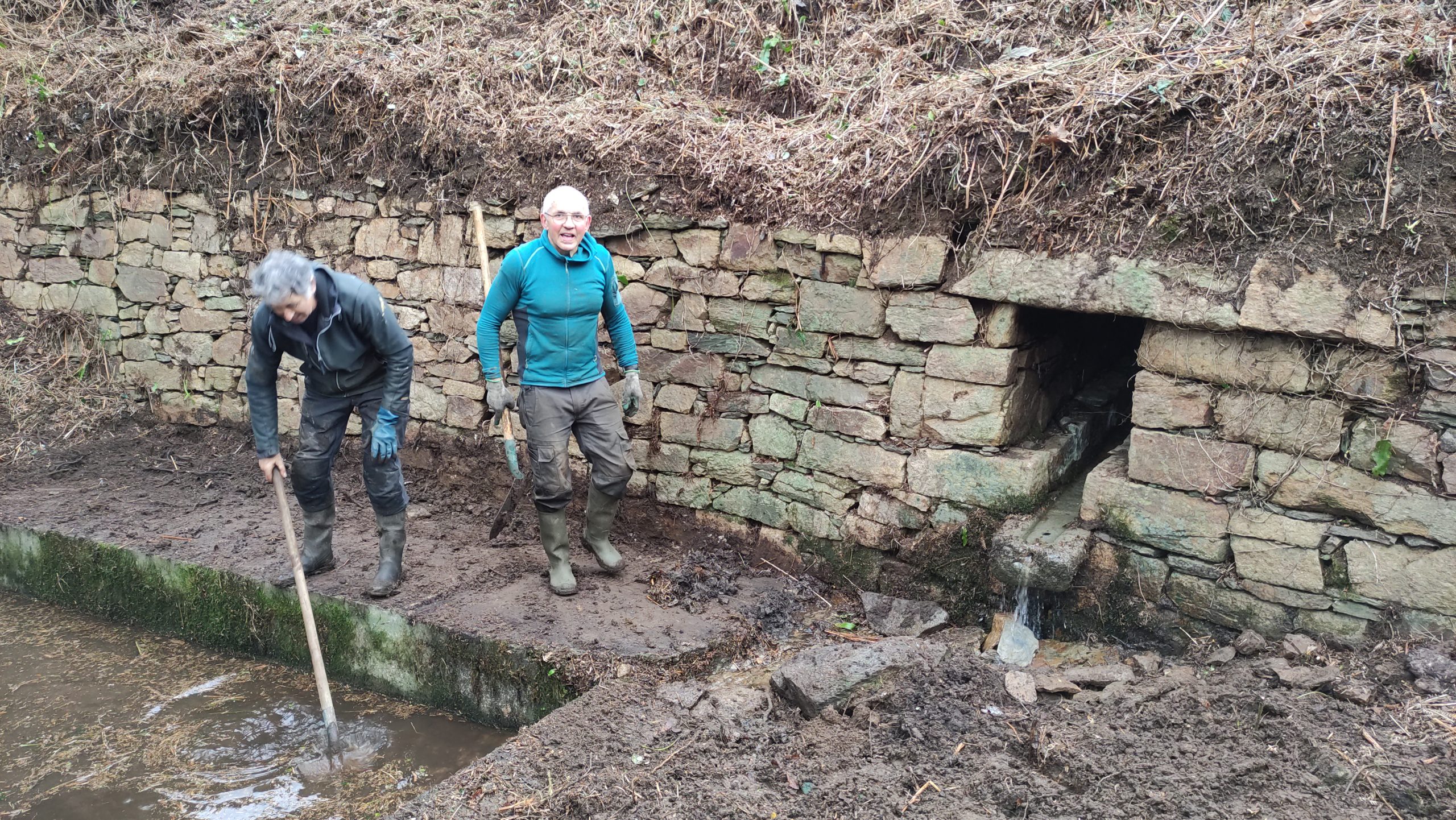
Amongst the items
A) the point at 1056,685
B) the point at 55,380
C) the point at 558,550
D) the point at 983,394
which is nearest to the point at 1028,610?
the point at 1056,685

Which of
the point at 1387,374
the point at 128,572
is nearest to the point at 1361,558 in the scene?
the point at 1387,374

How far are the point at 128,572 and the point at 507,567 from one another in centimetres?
221

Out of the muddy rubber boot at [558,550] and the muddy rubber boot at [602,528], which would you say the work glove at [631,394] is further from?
the muddy rubber boot at [558,550]

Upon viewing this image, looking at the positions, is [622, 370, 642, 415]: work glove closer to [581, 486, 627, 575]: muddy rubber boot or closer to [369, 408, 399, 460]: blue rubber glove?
[581, 486, 627, 575]: muddy rubber boot

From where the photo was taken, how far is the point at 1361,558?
13.2 feet

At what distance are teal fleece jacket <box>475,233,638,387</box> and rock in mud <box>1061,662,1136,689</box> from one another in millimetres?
2557

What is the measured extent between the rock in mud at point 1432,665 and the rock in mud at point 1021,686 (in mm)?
1377

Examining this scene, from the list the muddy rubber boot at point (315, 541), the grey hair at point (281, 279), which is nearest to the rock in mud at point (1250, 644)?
the grey hair at point (281, 279)

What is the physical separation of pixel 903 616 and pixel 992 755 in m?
1.43

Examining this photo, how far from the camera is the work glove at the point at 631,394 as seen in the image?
489 centimetres

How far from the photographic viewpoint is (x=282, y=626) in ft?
16.7

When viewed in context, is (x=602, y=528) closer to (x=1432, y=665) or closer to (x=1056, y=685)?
(x=1056, y=685)

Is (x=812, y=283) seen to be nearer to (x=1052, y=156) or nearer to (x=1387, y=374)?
(x=1052, y=156)

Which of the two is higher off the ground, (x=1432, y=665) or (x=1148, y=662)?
(x=1432, y=665)
